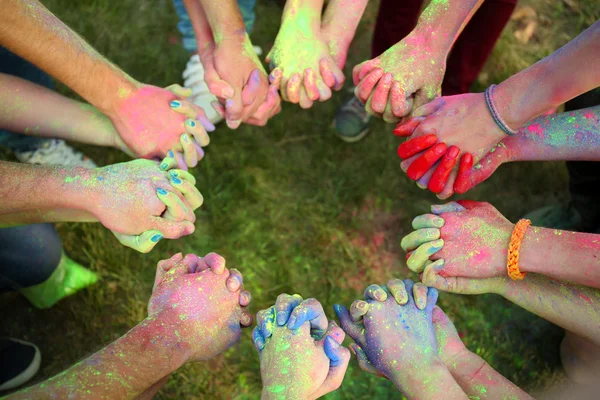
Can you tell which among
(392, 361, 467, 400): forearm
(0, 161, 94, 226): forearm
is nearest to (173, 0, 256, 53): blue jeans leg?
(0, 161, 94, 226): forearm

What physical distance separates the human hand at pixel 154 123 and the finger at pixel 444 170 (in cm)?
66

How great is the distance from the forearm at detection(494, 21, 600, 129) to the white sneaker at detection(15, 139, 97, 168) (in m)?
1.29

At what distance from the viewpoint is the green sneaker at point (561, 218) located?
1623mm

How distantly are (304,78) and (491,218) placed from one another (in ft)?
2.09

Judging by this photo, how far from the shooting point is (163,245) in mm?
1796

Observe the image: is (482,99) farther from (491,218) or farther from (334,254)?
(334,254)

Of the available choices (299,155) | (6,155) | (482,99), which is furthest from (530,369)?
(6,155)

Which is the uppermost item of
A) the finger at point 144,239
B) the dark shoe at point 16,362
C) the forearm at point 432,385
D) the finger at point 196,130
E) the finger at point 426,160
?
the finger at point 426,160

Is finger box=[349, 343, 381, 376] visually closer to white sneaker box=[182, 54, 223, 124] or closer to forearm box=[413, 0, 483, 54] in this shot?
forearm box=[413, 0, 483, 54]

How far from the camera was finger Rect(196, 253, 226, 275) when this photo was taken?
1.30m

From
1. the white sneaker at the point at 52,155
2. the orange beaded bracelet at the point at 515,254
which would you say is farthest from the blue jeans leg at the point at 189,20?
the orange beaded bracelet at the point at 515,254

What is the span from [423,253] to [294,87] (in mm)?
589

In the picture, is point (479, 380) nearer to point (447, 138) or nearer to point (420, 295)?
point (420, 295)

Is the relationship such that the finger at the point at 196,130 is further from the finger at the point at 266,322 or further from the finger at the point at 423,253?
the finger at the point at 423,253
